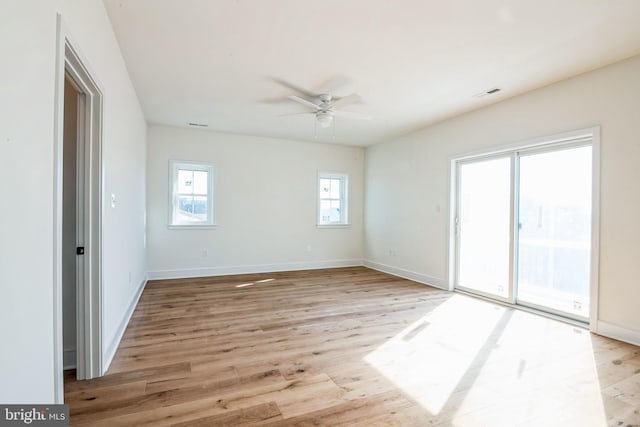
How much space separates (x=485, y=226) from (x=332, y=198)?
3297 mm

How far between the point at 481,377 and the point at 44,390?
2.61 metres

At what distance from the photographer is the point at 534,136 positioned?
12.1 ft

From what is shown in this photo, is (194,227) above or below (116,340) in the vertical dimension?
above

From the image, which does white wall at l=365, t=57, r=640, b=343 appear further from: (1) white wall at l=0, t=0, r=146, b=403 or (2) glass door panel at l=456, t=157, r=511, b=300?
(1) white wall at l=0, t=0, r=146, b=403

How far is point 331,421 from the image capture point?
70.6 inches

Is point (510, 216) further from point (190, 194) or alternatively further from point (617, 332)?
point (190, 194)

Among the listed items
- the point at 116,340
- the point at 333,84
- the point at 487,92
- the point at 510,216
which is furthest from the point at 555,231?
the point at 116,340

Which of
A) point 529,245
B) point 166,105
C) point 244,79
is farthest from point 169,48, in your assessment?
point 529,245

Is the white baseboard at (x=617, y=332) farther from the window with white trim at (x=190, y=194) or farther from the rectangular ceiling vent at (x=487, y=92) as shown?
the window with white trim at (x=190, y=194)

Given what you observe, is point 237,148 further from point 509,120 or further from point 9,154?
point 9,154

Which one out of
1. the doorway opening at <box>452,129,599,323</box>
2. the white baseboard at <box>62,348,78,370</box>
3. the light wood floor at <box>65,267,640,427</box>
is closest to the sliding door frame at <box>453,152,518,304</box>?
the doorway opening at <box>452,129,599,323</box>

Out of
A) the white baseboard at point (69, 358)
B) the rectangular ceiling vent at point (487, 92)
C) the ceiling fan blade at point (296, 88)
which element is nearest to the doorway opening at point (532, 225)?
the rectangular ceiling vent at point (487, 92)

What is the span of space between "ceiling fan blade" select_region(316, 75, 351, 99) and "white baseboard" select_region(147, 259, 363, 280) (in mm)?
3713

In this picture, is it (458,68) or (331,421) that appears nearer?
(331,421)
